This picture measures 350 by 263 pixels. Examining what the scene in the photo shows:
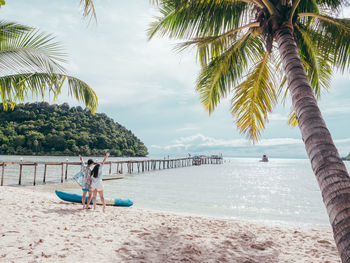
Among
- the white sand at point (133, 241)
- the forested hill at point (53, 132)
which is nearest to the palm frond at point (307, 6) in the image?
the white sand at point (133, 241)

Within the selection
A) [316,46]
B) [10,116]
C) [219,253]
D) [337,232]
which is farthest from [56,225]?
[10,116]

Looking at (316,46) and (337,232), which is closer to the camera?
(337,232)

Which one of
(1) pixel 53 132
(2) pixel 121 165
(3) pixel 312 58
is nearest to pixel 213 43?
(3) pixel 312 58

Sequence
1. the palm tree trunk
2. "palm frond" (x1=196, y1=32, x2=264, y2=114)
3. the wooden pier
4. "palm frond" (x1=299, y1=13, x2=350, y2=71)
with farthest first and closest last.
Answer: the wooden pier, "palm frond" (x1=196, y1=32, x2=264, y2=114), "palm frond" (x1=299, y1=13, x2=350, y2=71), the palm tree trunk

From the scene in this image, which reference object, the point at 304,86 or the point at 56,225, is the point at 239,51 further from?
the point at 56,225

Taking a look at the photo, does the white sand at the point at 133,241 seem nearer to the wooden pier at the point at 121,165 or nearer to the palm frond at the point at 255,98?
the palm frond at the point at 255,98

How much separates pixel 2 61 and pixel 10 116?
211ft

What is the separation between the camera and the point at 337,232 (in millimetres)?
1979

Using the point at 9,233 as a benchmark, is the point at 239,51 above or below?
above

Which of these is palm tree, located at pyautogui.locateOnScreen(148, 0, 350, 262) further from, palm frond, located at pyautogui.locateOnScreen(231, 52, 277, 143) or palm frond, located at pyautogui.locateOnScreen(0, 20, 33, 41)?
palm frond, located at pyautogui.locateOnScreen(0, 20, 33, 41)

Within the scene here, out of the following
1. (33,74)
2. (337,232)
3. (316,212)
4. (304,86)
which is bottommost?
(316,212)

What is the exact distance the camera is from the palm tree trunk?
1981mm

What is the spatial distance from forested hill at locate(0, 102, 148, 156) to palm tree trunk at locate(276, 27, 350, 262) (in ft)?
196

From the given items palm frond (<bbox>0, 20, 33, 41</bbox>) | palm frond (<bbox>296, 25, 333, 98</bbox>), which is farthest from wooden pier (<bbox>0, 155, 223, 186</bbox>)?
palm frond (<bbox>296, 25, 333, 98</bbox>)
